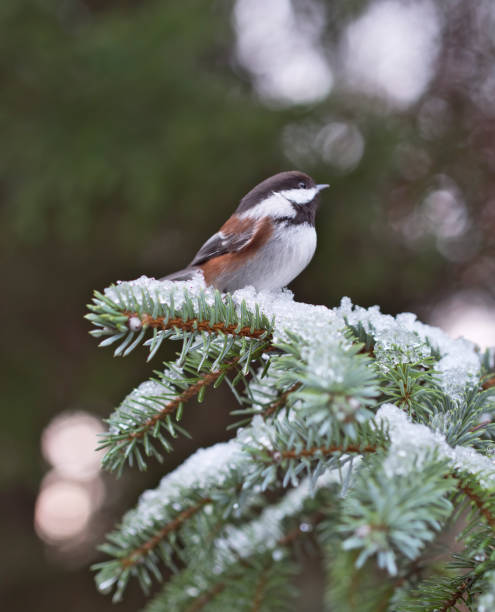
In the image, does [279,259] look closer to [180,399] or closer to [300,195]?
[300,195]

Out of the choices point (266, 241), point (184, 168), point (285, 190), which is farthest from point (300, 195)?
point (184, 168)

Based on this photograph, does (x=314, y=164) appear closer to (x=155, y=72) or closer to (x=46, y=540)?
(x=155, y=72)

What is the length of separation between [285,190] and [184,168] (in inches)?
55.7

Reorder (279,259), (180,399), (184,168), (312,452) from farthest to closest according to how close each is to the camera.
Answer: (184,168) < (279,259) < (180,399) < (312,452)

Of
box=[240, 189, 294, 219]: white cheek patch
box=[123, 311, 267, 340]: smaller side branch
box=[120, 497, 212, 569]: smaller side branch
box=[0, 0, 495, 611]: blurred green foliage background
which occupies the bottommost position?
box=[120, 497, 212, 569]: smaller side branch

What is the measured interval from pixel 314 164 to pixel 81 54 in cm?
144

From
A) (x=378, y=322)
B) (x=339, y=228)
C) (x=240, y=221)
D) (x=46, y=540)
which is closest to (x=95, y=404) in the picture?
(x=46, y=540)

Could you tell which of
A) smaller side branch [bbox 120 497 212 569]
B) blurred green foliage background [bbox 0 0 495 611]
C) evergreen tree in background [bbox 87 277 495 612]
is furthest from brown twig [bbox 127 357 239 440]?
blurred green foliage background [bbox 0 0 495 611]

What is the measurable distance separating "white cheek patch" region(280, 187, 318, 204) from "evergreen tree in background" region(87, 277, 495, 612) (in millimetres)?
734

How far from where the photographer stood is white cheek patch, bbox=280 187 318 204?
1868 millimetres

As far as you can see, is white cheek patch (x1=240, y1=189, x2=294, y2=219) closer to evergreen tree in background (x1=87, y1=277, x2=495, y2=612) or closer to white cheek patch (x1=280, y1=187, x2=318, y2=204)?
white cheek patch (x1=280, y1=187, x2=318, y2=204)

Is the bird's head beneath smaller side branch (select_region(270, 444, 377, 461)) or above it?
above

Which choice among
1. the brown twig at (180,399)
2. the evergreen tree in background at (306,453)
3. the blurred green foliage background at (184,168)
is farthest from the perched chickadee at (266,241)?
the blurred green foliage background at (184,168)

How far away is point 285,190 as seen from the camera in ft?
6.18
